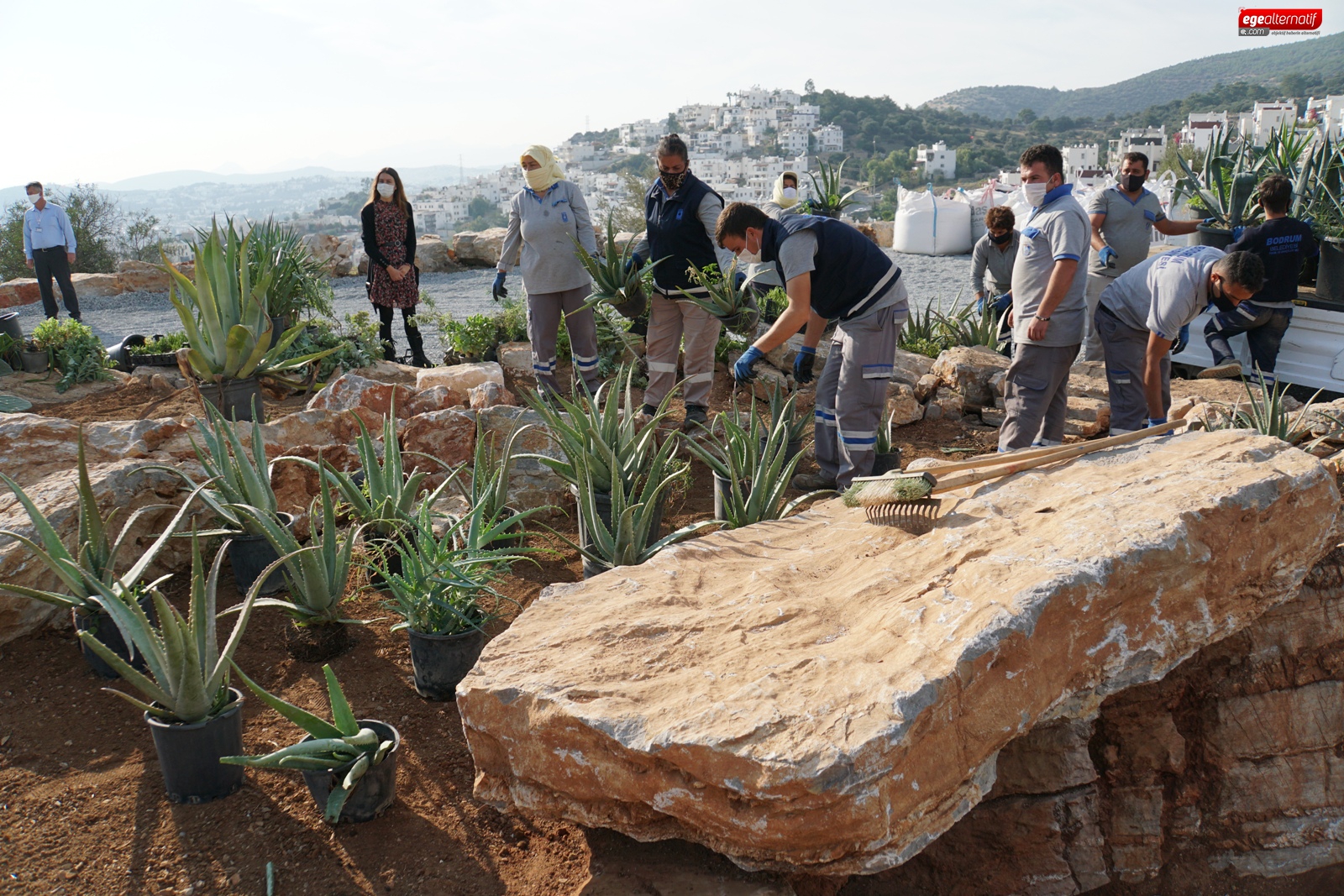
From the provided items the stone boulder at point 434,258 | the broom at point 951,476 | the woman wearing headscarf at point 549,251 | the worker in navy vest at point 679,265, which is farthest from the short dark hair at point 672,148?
the stone boulder at point 434,258

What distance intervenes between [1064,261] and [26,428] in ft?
15.7

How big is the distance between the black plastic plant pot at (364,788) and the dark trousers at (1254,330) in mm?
6292

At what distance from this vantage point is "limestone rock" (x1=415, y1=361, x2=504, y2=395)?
5621mm

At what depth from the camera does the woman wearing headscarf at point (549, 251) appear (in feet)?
17.6

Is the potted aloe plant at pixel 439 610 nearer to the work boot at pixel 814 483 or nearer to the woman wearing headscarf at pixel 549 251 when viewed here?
the work boot at pixel 814 483

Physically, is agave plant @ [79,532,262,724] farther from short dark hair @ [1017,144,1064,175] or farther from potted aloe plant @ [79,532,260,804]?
short dark hair @ [1017,144,1064,175]

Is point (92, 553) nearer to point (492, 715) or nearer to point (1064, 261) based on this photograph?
point (492, 715)

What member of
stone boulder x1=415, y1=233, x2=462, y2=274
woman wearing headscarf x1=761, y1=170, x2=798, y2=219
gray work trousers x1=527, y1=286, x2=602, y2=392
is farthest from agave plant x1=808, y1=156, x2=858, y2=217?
stone boulder x1=415, y1=233, x2=462, y2=274

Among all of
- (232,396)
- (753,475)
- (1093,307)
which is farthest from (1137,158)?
(232,396)

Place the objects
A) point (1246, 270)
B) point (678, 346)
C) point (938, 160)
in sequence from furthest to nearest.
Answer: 1. point (938, 160)
2. point (678, 346)
3. point (1246, 270)

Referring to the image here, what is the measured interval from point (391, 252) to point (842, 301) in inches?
164

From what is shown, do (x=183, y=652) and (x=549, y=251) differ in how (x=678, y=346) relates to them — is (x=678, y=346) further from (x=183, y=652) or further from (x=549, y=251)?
(x=183, y=652)

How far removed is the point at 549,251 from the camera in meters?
5.38

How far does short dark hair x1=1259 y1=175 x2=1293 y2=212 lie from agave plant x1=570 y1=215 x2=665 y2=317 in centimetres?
423
